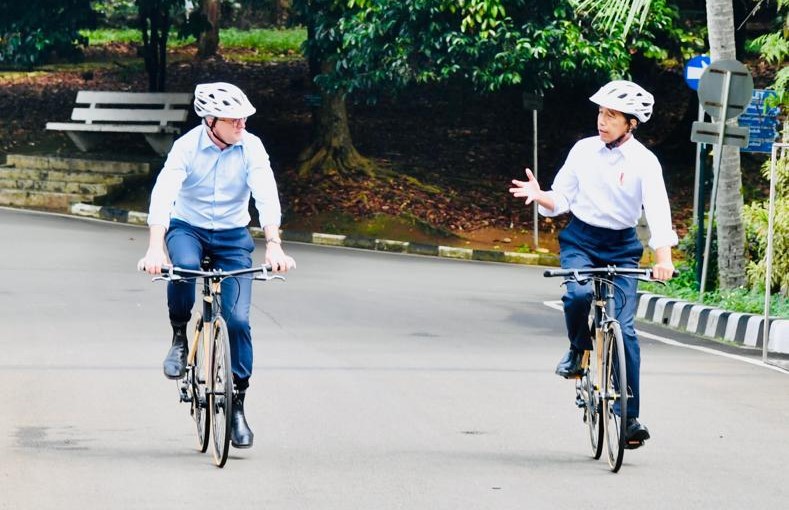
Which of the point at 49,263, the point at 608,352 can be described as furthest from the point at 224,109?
the point at 49,263

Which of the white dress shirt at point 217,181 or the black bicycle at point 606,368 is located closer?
the black bicycle at point 606,368

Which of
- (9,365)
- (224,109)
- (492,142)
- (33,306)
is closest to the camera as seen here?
(224,109)

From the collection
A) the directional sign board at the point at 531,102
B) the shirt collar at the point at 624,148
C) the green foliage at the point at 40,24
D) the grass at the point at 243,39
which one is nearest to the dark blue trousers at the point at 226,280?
the shirt collar at the point at 624,148

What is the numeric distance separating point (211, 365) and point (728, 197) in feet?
32.2

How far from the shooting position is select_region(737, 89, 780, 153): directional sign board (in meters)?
17.3

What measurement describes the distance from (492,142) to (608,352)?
2254 cm

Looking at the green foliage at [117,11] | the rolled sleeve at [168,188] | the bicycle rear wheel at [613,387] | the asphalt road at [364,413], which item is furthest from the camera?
the green foliage at [117,11]

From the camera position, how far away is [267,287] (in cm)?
1634

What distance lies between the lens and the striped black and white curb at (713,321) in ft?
44.1

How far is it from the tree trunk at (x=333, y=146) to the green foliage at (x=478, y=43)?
2171mm

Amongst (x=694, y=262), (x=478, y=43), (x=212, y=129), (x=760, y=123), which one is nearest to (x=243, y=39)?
(x=478, y=43)

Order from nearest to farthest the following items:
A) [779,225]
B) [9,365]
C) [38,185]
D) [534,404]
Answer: [534,404] → [9,365] → [779,225] → [38,185]

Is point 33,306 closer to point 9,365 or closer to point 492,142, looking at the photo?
point 9,365

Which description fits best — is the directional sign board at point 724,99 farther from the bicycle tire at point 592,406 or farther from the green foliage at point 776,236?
the bicycle tire at point 592,406
